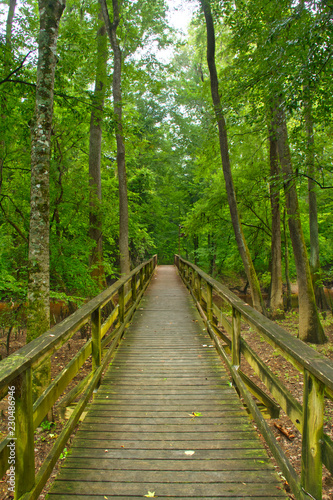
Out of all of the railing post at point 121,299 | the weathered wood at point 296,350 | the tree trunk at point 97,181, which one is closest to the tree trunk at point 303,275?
the railing post at point 121,299

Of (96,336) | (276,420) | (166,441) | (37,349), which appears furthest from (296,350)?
(276,420)

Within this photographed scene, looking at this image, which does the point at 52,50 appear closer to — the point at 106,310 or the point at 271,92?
the point at 271,92

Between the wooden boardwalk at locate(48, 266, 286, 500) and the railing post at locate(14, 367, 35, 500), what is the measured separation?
1.16 feet

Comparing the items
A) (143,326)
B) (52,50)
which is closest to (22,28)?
(52,50)

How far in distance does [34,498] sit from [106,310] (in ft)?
28.8

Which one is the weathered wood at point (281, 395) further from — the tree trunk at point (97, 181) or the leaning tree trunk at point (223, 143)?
the leaning tree trunk at point (223, 143)

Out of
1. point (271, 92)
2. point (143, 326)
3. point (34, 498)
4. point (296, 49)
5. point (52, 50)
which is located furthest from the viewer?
point (143, 326)

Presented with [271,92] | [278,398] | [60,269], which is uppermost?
[271,92]

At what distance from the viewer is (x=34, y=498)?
5.43ft

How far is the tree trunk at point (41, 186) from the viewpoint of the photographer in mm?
4137

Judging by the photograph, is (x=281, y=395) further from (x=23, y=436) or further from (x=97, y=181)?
(x=97, y=181)

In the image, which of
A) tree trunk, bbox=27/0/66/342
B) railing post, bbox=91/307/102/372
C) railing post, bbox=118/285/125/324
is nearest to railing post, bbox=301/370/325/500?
railing post, bbox=91/307/102/372

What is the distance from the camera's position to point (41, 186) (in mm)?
4266

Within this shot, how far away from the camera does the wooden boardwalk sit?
73.7 inches
